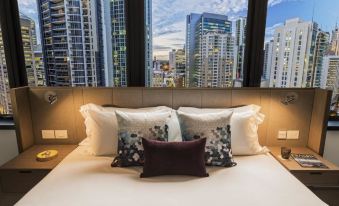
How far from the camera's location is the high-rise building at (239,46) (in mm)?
2207

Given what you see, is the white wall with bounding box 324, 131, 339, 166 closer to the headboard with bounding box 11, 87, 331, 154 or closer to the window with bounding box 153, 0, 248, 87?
the headboard with bounding box 11, 87, 331, 154

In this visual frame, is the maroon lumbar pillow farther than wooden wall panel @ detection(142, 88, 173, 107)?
No

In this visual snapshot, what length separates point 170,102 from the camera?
84.7 inches

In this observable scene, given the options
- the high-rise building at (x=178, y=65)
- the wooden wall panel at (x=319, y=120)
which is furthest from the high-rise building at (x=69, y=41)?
the wooden wall panel at (x=319, y=120)

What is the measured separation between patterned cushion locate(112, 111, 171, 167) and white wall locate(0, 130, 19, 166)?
54.2 inches

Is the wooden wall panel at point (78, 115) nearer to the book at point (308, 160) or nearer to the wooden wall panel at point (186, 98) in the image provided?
the wooden wall panel at point (186, 98)

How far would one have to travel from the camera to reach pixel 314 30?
2215 millimetres

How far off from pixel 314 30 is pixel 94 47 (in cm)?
219

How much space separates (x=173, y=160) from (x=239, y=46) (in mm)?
1378

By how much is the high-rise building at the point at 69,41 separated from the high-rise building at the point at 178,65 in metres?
0.77

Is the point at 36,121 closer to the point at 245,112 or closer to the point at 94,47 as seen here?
the point at 94,47

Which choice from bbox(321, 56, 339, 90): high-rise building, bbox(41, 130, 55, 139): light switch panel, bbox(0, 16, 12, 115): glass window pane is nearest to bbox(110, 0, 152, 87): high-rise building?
bbox(41, 130, 55, 139): light switch panel

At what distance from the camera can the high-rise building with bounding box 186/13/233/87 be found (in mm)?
2211

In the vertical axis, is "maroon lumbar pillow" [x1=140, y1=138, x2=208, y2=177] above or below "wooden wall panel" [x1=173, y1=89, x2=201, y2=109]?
below
